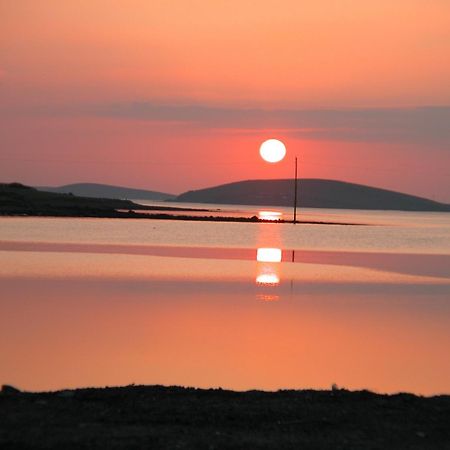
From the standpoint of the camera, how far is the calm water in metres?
13.0

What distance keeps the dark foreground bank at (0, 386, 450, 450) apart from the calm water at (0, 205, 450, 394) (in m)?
2.14

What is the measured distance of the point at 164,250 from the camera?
4659cm

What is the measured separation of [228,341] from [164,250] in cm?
3065

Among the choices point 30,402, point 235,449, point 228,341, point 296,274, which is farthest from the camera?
point 296,274

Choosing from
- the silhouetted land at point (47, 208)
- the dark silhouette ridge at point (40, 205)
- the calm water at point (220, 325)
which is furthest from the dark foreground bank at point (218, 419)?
the dark silhouette ridge at point (40, 205)

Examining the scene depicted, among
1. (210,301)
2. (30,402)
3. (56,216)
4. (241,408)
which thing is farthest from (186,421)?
(56,216)

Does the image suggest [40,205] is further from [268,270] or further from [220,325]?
[220,325]

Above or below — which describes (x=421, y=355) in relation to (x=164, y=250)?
below

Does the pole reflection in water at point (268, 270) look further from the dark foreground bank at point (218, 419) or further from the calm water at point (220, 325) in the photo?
the dark foreground bank at point (218, 419)

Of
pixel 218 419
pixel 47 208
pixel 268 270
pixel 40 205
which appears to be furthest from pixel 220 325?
pixel 40 205

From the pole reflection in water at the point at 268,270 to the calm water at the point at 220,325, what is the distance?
0.11 m

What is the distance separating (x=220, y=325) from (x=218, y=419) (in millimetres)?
9227

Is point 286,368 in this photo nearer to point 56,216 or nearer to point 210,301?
point 210,301

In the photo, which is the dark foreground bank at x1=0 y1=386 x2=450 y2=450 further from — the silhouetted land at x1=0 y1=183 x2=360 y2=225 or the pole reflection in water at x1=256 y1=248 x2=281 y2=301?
the silhouetted land at x1=0 y1=183 x2=360 y2=225
